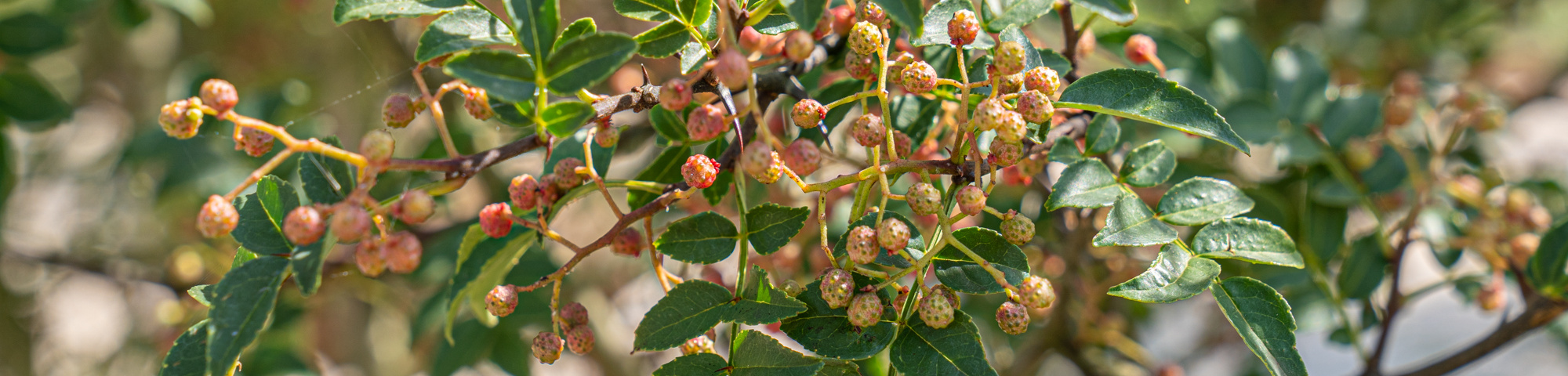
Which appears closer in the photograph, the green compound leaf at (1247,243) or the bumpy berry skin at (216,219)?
the bumpy berry skin at (216,219)

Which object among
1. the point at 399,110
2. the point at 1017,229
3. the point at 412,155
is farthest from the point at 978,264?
the point at 412,155

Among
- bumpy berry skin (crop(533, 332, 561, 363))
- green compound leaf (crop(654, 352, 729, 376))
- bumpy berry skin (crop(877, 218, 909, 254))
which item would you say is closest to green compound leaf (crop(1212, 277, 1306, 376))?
bumpy berry skin (crop(877, 218, 909, 254))

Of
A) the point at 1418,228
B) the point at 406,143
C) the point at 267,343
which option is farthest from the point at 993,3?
the point at 406,143

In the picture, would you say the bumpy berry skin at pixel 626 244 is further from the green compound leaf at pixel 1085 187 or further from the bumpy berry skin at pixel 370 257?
the green compound leaf at pixel 1085 187

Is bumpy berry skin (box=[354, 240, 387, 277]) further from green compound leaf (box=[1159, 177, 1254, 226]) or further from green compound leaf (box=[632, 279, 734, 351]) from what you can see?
green compound leaf (box=[1159, 177, 1254, 226])

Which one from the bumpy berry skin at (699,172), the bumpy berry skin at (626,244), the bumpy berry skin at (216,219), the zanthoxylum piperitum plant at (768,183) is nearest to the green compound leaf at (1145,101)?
the zanthoxylum piperitum plant at (768,183)

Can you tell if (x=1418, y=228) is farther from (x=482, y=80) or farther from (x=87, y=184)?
(x=87, y=184)
